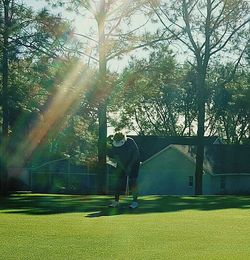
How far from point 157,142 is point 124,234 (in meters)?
63.6

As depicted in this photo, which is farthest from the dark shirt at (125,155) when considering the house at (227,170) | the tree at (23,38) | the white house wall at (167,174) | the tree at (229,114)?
the tree at (229,114)

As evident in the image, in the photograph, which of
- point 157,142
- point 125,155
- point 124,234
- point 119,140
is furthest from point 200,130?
point 124,234

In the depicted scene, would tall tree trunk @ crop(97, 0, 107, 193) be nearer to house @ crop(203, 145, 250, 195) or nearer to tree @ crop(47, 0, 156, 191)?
tree @ crop(47, 0, 156, 191)

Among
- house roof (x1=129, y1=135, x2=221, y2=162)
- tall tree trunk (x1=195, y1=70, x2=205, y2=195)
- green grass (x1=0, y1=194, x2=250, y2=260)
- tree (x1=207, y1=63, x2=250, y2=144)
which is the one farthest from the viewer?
tree (x1=207, y1=63, x2=250, y2=144)

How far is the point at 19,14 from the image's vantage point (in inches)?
1385

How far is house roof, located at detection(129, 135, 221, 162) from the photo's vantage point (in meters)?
71.7

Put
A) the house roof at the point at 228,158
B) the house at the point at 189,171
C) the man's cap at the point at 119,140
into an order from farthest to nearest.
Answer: the house roof at the point at 228,158
the house at the point at 189,171
the man's cap at the point at 119,140

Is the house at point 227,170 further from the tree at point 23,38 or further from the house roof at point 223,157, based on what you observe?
the tree at point 23,38

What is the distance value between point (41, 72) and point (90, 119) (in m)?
9.58

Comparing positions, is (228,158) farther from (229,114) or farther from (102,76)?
(102,76)

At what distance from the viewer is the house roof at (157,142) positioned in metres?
71.7

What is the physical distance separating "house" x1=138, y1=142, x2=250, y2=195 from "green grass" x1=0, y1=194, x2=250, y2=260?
49.0m

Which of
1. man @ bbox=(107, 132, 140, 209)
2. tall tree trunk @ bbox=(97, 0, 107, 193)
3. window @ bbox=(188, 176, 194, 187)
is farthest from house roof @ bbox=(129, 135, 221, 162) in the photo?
man @ bbox=(107, 132, 140, 209)

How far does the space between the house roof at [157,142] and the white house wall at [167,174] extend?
4979 mm
